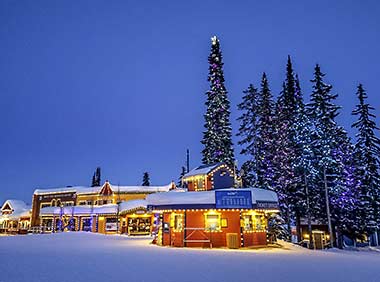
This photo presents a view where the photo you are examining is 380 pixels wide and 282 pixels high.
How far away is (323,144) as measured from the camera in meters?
27.4

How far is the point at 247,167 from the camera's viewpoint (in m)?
35.8

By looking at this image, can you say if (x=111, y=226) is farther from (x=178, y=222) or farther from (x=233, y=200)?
(x=233, y=200)

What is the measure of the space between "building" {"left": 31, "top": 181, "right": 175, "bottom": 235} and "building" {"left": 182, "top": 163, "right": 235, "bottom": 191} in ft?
48.2

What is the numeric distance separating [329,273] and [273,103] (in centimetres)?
2749

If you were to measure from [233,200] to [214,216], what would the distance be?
2.00 metres

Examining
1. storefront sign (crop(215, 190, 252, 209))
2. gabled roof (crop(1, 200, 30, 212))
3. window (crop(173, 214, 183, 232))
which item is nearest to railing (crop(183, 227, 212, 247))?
window (crop(173, 214, 183, 232))

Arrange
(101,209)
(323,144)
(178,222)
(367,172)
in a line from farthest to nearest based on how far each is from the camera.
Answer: (101,209), (367,172), (323,144), (178,222)

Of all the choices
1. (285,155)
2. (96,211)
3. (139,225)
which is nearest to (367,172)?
(285,155)

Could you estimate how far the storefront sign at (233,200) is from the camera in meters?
22.4

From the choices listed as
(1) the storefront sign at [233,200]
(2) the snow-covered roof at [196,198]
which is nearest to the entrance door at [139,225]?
(2) the snow-covered roof at [196,198]

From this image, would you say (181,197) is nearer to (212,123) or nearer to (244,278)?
(244,278)

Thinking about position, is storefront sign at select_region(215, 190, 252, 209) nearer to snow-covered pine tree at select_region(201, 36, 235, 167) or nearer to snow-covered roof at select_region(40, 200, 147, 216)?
snow-covered pine tree at select_region(201, 36, 235, 167)

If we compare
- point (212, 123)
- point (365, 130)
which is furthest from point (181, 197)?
point (365, 130)

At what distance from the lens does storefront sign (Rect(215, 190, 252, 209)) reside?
22.4 m
